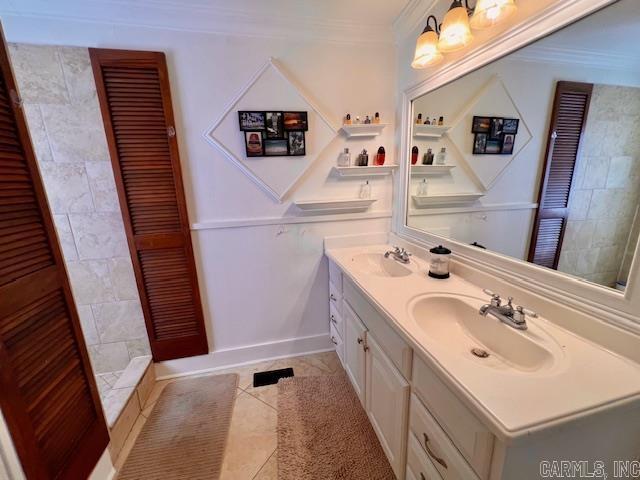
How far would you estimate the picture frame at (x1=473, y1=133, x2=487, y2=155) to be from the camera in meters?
1.29

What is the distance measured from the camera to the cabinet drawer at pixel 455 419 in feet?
2.07

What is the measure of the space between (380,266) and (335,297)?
0.40 m

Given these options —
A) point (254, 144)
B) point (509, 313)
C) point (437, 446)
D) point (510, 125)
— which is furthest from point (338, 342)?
point (510, 125)

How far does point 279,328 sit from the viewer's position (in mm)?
2088

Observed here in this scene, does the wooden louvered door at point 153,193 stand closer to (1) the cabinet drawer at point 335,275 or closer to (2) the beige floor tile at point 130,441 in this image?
(2) the beige floor tile at point 130,441

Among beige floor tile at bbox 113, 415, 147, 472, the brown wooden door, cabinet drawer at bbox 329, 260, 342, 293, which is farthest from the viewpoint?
cabinet drawer at bbox 329, 260, 342, 293

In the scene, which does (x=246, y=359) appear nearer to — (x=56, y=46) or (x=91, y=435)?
(x=91, y=435)

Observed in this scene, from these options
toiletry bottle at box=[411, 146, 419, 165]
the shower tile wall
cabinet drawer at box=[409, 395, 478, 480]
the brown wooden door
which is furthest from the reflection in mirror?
the shower tile wall

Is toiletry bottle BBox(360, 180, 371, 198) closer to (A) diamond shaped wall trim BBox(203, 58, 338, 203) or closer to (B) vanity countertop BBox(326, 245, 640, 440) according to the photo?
(A) diamond shaped wall trim BBox(203, 58, 338, 203)

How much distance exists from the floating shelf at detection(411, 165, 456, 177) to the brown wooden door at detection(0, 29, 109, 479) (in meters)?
1.93

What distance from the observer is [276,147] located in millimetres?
1776

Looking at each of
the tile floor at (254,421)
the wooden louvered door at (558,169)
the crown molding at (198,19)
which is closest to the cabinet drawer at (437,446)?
the wooden louvered door at (558,169)

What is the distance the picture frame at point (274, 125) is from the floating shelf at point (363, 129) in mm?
441

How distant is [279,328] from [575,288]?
1804mm
